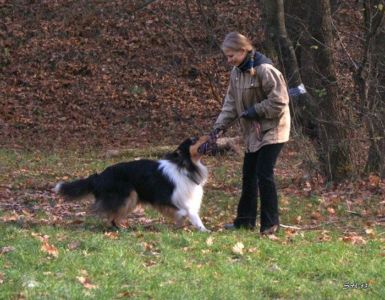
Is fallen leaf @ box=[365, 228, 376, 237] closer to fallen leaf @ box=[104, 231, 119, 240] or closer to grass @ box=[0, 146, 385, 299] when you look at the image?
grass @ box=[0, 146, 385, 299]

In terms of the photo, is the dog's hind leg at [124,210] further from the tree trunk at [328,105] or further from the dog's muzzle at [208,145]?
the tree trunk at [328,105]

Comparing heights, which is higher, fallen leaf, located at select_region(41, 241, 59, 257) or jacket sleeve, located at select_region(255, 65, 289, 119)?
jacket sleeve, located at select_region(255, 65, 289, 119)

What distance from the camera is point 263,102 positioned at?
7.55m

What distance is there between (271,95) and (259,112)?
0.21 metres

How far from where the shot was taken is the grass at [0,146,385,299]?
5.49m

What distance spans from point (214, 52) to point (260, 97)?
14.6 meters

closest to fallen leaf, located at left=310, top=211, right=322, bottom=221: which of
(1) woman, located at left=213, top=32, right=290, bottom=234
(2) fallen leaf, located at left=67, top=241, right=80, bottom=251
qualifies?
(1) woman, located at left=213, top=32, right=290, bottom=234

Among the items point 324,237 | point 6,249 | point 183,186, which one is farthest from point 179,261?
point 324,237

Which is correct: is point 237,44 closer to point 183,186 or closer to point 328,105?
point 183,186

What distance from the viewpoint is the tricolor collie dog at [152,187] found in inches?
321

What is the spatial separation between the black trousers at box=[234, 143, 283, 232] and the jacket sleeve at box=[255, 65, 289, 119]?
358 millimetres

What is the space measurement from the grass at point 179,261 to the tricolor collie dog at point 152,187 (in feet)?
0.86

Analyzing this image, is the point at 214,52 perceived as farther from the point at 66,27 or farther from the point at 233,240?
the point at 233,240

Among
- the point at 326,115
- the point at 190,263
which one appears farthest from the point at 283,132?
the point at 326,115
